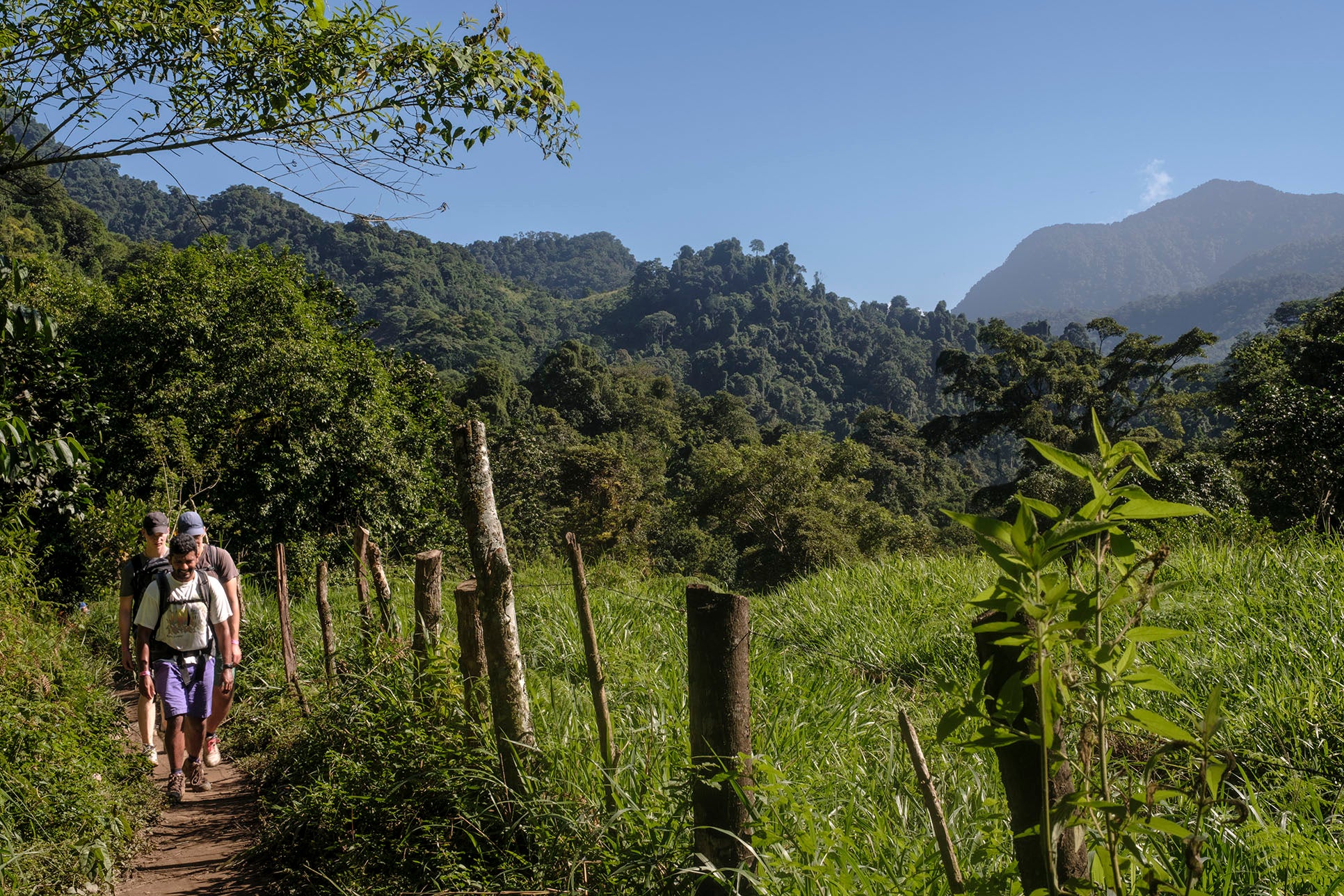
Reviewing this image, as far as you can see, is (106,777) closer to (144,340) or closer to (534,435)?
(144,340)

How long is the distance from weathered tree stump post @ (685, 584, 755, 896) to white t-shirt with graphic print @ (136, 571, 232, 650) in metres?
3.34

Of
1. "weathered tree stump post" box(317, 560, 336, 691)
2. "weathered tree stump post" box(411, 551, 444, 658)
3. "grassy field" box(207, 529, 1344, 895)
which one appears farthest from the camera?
"weathered tree stump post" box(317, 560, 336, 691)

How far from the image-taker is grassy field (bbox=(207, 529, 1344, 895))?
222 centimetres

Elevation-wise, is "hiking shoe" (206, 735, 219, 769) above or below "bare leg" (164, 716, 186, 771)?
below

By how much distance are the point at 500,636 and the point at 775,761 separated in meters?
1.06

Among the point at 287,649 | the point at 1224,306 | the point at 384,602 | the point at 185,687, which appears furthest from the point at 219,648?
the point at 1224,306

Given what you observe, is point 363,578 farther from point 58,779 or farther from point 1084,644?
point 1084,644

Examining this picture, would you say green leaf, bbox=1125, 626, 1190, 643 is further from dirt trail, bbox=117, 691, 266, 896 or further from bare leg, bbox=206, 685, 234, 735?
bare leg, bbox=206, 685, 234, 735

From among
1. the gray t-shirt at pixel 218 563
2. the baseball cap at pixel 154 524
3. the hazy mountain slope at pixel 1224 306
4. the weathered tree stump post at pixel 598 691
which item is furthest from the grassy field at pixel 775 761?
the hazy mountain slope at pixel 1224 306

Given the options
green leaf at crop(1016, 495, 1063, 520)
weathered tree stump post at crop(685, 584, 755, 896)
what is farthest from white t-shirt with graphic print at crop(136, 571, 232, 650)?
green leaf at crop(1016, 495, 1063, 520)

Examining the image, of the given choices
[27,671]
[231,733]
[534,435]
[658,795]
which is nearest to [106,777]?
[27,671]

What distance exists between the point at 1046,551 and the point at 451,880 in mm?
2494

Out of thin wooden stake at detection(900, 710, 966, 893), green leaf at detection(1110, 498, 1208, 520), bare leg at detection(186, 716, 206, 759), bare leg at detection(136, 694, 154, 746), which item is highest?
green leaf at detection(1110, 498, 1208, 520)

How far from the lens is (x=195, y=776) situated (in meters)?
4.39
